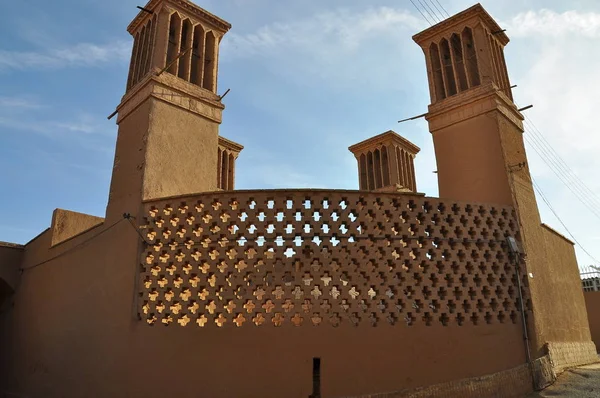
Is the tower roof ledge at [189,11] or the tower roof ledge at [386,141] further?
the tower roof ledge at [386,141]

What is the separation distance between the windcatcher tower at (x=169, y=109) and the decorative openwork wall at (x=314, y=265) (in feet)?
3.17

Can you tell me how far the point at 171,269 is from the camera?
6.44m

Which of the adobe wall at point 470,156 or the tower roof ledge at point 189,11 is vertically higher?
the tower roof ledge at point 189,11

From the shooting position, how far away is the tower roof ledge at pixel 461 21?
374 inches

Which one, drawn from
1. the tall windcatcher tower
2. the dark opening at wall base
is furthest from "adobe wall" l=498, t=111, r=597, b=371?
the dark opening at wall base

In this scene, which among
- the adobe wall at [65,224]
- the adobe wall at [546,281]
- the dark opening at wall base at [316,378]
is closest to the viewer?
the dark opening at wall base at [316,378]

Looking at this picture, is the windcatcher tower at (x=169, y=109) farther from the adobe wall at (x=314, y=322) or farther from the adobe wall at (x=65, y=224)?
the adobe wall at (x=65, y=224)

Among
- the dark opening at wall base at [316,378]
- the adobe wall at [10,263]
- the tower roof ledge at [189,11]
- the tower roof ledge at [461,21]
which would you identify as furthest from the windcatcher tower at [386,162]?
the adobe wall at [10,263]

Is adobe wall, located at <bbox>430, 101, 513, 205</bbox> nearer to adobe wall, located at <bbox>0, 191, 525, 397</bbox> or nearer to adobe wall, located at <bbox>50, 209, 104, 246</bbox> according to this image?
adobe wall, located at <bbox>0, 191, 525, 397</bbox>

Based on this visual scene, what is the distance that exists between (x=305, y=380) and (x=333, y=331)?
2.32 feet

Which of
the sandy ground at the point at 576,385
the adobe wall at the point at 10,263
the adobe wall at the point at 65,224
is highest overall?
the adobe wall at the point at 65,224

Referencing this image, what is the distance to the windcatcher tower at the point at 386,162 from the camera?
1537 cm

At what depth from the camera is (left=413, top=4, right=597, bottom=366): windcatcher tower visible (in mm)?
7945

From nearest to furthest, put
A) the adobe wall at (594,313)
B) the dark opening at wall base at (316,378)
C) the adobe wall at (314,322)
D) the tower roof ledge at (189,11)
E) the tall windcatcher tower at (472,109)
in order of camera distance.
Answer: the dark opening at wall base at (316,378)
the adobe wall at (314,322)
the tall windcatcher tower at (472,109)
the tower roof ledge at (189,11)
the adobe wall at (594,313)
